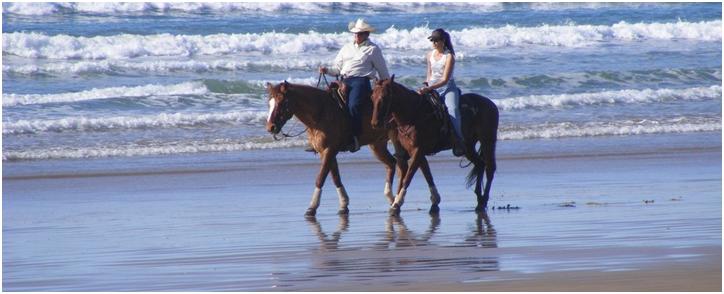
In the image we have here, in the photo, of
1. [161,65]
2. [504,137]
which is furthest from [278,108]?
[161,65]

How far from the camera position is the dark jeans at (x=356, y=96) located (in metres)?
11.8

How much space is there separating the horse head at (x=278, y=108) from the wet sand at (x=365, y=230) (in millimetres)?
725

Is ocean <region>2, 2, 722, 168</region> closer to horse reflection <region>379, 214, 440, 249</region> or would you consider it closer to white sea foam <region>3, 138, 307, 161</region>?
white sea foam <region>3, 138, 307, 161</region>

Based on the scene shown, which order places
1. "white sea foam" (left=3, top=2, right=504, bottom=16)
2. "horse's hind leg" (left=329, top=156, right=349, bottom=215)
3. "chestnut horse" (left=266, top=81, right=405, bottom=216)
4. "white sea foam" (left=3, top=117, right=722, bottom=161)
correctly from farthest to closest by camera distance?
"white sea foam" (left=3, top=2, right=504, bottom=16) < "white sea foam" (left=3, top=117, right=722, bottom=161) < "horse's hind leg" (left=329, top=156, right=349, bottom=215) < "chestnut horse" (left=266, top=81, right=405, bottom=216)

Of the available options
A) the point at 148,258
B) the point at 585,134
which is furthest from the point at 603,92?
the point at 148,258

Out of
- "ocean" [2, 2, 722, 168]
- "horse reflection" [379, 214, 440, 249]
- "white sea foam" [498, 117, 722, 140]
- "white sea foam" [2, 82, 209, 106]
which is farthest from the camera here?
"white sea foam" [2, 82, 209, 106]

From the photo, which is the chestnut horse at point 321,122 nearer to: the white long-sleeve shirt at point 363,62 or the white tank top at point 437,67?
the white long-sleeve shirt at point 363,62

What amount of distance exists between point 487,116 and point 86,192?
4071mm

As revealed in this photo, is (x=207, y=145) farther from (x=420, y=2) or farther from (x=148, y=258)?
(x=420, y=2)

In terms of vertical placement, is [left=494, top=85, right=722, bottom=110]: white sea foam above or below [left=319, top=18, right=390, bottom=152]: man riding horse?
below

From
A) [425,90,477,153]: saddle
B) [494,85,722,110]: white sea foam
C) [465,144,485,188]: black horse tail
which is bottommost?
[494,85,722,110]: white sea foam

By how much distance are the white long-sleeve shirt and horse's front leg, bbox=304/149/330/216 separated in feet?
2.34

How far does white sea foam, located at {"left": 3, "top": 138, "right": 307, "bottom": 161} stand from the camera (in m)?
17.3

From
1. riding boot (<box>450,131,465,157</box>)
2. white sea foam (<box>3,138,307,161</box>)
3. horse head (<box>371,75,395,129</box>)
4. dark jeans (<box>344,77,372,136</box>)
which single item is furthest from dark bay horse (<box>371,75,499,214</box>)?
white sea foam (<box>3,138,307,161</box>)
